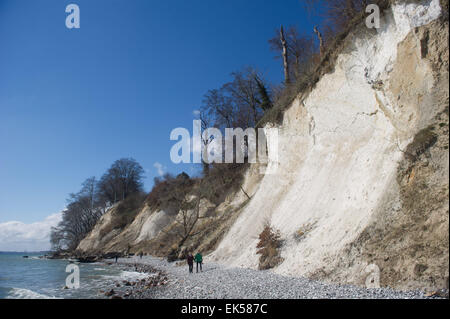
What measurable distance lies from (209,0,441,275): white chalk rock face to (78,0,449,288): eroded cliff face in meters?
0.04

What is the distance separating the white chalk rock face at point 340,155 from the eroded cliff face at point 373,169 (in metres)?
0.04

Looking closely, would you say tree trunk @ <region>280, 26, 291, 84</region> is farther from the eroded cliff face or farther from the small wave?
the small wave

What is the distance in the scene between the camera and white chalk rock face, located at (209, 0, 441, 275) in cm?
852

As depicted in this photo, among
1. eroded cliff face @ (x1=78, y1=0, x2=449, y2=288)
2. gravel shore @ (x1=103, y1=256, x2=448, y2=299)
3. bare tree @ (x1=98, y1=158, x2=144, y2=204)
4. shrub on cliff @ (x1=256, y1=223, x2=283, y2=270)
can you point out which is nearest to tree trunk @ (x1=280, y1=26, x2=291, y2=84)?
eroded cliff face @ (x1=78, y1=0, x2=449, y2=288)

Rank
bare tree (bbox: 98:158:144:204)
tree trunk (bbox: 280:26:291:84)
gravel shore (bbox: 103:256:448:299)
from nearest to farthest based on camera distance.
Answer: gravel shore (bbox: 103:256:448:299), tree trunk (bbox: 280:26:291:84), bare tree (bbox: 98:158:144:204)

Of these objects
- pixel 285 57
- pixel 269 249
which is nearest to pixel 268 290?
pixel 269 249

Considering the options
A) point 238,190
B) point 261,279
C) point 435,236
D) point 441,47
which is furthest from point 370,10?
point 238,190

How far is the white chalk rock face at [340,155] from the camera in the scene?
8.52 meters

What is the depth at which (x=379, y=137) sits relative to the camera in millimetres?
9656

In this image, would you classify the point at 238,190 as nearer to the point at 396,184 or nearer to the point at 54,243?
the point at 396,184

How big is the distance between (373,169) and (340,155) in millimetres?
2643
